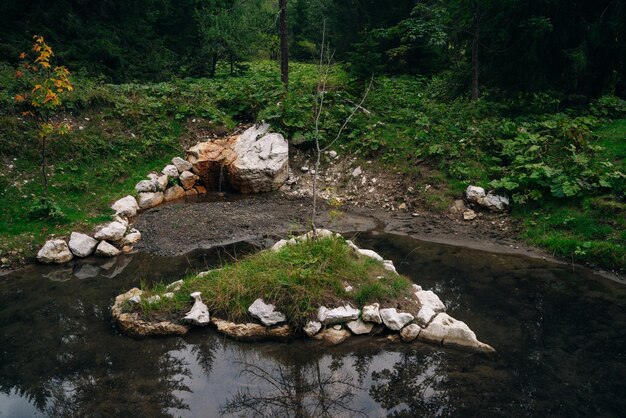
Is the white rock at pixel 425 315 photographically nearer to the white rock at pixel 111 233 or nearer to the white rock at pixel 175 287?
the white rock at pixel 175 287

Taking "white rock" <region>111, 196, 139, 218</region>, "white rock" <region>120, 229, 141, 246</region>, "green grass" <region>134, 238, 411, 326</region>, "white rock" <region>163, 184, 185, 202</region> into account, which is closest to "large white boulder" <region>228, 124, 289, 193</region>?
"white rock" <region>163, 184, 185, 202</region>

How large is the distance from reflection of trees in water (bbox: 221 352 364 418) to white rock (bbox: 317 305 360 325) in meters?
0.79

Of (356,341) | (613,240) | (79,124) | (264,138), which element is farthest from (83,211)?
(613,240)

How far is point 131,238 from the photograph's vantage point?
12289 millimetres

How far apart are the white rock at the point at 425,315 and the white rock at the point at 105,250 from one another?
787 centimetres

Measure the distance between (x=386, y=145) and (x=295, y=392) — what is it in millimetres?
11210

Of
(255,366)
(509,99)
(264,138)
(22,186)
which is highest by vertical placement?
(509,99)

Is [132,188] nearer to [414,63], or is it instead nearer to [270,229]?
[270,229]

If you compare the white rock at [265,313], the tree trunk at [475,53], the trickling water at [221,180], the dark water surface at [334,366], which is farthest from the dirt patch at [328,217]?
the tree trunk at [475,53]

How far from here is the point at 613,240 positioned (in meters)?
10.7

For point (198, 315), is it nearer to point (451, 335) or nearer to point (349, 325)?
point (349, 325)

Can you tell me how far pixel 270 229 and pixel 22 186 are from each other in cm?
741

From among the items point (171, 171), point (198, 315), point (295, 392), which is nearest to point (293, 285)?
point (198, 315)

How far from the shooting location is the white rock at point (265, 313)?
8.21 metres
